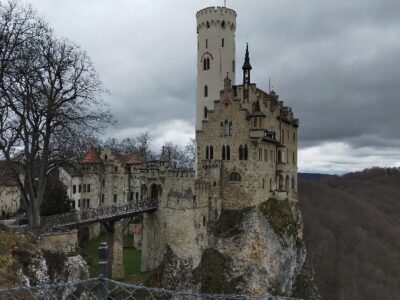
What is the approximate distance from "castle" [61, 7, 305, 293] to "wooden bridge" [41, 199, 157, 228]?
5.44ft

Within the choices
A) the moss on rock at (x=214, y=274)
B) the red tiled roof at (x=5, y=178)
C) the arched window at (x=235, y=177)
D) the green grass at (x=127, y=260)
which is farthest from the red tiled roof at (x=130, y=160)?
the moss on rock at (x=214, y=274)

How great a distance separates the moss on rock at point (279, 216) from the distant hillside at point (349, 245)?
2363 cm

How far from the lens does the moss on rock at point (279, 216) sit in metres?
42.0

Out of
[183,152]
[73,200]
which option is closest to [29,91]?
[73,200]

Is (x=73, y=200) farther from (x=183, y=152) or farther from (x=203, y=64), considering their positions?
(x=183, y=152)

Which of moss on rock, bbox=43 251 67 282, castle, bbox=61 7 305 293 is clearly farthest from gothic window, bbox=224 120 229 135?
moss on rock, bbox=43 251 67 282

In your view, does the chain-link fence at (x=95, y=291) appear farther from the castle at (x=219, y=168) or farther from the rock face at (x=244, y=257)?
the castle at (x=219, y=168)

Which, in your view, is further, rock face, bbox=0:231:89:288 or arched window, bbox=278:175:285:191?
arched window, bbox=278:175:285:191

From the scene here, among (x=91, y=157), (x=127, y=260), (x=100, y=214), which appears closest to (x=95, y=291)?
(x=100, y=214)

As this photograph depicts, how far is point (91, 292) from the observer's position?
15.2m

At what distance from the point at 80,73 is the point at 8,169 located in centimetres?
772

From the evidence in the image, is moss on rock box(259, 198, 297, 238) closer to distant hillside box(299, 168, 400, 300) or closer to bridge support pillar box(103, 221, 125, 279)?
bridge support pillar box(103, 221, 125, 279)

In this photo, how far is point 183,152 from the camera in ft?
293

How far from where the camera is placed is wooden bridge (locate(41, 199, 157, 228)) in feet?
106
